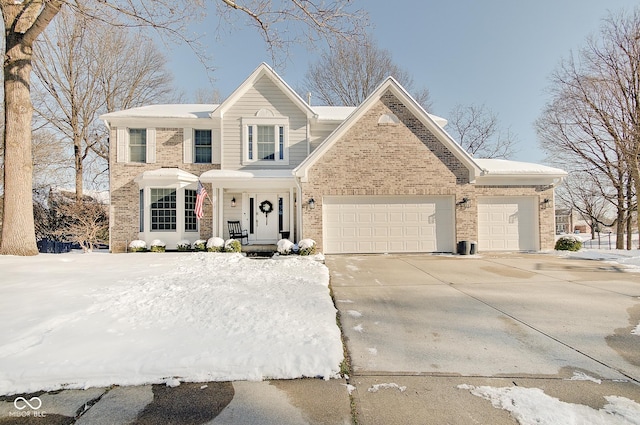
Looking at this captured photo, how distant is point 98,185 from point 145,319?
1951 centimetres

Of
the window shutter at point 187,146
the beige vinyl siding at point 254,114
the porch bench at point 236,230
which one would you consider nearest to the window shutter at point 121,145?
the window shutter at point 187,146

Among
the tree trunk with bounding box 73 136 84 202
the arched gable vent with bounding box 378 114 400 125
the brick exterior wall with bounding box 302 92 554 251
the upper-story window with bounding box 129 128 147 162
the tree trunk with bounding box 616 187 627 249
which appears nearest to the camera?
the brick exterior wall with bounding box 302 92 554 251

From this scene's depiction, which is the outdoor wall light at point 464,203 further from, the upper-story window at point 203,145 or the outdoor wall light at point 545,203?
the upper-story window at point 203,145

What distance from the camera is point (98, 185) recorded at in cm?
1859

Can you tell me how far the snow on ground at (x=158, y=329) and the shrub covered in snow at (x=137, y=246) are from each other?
17.6 feet

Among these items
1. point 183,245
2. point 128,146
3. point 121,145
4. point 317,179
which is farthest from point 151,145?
point 317,179

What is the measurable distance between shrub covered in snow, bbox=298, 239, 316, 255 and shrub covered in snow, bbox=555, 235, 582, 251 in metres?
9.85

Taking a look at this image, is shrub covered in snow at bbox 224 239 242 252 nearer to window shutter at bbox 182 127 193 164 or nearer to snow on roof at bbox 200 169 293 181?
snow on roof at bbox 200 169 293 181

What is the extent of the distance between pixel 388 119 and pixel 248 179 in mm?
5880

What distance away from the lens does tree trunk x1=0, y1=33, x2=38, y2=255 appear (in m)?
8.36

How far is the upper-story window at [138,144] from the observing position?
12711 mm

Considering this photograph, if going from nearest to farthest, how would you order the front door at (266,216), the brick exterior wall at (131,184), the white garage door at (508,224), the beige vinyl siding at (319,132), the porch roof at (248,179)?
1. the porch roof at (248,179)
2. the white garage door at (508,224)
3. the brick exterior wall at (131,184)
4. the front door at (266,216)
5. the beige vinyl siding at (319,132)

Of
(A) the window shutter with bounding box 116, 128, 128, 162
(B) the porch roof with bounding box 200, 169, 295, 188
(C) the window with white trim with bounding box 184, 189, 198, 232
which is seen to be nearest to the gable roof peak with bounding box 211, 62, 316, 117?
(B) the porch roof with bounding box 200, 169, 295, 188

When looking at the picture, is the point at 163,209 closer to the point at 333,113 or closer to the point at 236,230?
the point at 236,230
